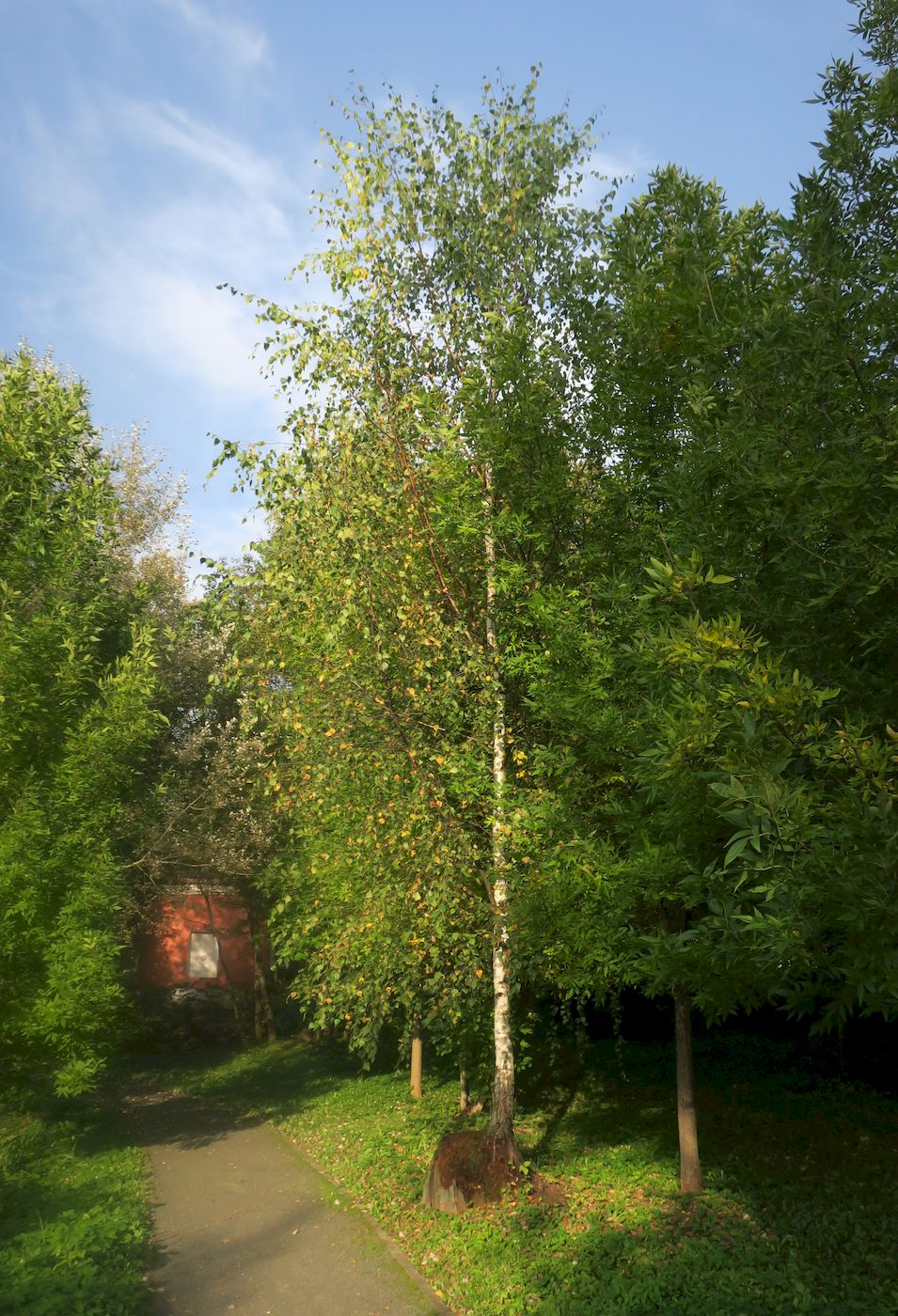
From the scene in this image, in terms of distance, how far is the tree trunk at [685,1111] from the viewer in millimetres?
11047

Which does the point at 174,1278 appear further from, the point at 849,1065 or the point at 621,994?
the point at 621,994

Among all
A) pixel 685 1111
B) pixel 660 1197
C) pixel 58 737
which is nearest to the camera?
pixel 660 1197

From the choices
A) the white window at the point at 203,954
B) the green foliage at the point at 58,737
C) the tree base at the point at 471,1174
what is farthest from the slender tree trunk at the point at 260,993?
the tree base at the point at 471,1174

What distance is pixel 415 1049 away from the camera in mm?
19484

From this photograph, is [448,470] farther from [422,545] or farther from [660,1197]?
[660,1197]

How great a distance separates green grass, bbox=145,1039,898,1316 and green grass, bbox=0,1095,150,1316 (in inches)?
124

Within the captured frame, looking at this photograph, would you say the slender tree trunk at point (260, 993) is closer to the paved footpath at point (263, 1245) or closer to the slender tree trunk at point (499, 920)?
the paved footpath at point (263, 1245)

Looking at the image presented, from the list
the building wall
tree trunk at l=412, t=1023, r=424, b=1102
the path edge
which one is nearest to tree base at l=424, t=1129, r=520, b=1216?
the path edge

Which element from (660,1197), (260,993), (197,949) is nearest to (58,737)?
(660,1197)

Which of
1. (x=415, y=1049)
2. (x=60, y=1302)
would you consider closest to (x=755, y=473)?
(x=60, y=1302)

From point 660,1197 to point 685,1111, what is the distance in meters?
1.04

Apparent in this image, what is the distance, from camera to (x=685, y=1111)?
1121 cm

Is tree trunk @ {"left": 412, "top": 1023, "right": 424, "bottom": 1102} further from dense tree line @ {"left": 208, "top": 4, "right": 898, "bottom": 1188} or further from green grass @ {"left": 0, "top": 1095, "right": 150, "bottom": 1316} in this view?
green grass @ {"left": 0, "top": 1095, "right": 150, "bottom": 1316}

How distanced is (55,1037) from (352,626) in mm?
7513
